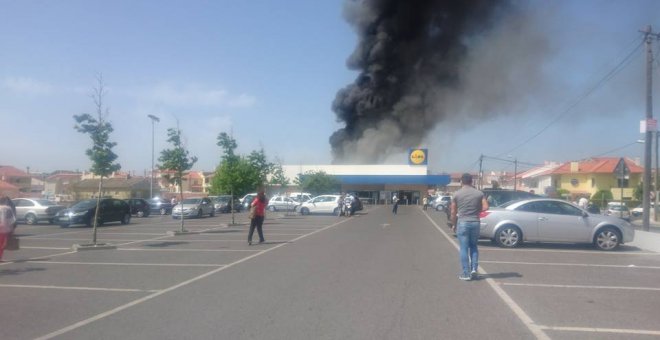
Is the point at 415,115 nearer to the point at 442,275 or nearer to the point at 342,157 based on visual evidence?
the point at 342,157

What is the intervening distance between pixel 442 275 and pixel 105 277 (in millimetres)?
6043

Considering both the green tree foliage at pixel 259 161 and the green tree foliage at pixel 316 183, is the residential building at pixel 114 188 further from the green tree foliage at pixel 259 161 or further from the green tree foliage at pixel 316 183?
the green tree foliage at pixel 259 161

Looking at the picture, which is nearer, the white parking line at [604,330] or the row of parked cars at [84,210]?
the white parking line at [604,330]

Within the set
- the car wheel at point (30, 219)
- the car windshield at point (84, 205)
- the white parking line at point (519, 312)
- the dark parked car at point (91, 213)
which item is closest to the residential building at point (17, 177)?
the car wheel at point (30, 219)

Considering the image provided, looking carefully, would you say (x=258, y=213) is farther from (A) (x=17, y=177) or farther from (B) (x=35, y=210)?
(A) (x=17, y=177)

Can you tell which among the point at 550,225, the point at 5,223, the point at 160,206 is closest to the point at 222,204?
the point at 160,206

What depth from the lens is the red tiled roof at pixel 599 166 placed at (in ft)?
196

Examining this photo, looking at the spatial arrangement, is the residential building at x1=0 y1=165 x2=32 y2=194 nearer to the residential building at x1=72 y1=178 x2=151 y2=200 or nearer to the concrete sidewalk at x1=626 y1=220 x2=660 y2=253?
the residential building at x1=72 y1=178 x2=151 y2=200

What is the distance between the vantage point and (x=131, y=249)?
15617 mm

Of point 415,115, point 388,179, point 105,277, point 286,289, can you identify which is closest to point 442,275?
point 286,289

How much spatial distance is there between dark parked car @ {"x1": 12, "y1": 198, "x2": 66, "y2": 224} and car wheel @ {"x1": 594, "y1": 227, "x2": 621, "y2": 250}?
24570 mm

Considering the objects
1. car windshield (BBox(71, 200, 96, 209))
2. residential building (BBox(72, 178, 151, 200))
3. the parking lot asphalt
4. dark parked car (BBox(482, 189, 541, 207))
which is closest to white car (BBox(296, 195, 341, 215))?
car windshield (BBox(71, 200, 96, 209))

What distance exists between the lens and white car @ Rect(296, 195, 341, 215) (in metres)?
39.2

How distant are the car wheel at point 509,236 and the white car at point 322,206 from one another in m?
23.7
